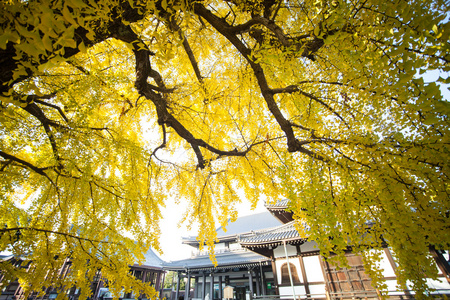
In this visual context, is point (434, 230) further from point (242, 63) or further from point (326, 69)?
point (242, 63)

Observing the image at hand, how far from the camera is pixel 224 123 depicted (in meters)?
4.77

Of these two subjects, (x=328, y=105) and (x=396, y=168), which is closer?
(x=396, y=168)

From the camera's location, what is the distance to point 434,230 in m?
1.94

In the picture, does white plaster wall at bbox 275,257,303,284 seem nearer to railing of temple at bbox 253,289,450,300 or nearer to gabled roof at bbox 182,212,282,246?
railing of temple at bbox 253,289,450,300

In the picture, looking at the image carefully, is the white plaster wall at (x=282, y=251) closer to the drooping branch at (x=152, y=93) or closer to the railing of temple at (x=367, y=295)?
the railing of temple at (x=367, y=295)

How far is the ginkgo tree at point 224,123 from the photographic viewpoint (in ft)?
5.29

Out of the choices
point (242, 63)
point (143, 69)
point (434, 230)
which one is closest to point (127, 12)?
point (143, 69)

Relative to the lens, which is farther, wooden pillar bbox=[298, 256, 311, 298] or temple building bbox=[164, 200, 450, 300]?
wooden pillar bbox=[298, 256, 311, 298]

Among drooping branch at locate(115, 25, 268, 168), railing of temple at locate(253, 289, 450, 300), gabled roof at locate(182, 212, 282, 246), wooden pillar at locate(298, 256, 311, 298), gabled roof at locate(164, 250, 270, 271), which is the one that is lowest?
railing of temple at locate(253, 289, 450, 300)

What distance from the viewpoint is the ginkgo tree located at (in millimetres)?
1613

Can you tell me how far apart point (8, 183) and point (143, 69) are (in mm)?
3451

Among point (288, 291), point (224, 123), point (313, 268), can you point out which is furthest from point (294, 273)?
point (224, 123)

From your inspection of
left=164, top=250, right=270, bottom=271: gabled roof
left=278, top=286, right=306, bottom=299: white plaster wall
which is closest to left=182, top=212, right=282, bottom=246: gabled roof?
left=164, top=250, right=270, bottom=271: gabled roof

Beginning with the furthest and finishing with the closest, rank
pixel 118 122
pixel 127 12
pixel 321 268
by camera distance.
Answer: pixel 321 268
pixel 118 122
pixel 127 12
